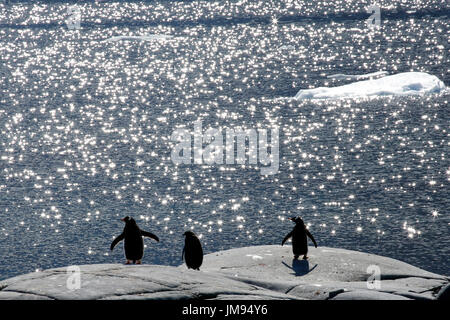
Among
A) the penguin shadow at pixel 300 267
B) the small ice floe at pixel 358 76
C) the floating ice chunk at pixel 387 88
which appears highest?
the small ice floe at pixel 358 76

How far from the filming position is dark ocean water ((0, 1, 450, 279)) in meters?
33.8

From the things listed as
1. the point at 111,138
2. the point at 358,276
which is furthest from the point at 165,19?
the point at 358,276

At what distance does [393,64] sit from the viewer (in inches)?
3430

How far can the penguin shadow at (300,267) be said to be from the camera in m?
18.0

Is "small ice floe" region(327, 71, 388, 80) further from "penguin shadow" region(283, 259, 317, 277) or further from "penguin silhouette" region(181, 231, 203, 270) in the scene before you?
"penguin silhouette" region(181, 231, 203, 270)

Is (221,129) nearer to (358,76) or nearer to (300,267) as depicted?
(358,76)

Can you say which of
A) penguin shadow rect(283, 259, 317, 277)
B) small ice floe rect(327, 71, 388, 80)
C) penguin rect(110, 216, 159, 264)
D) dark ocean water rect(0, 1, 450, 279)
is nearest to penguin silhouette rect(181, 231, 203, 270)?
penguin rect(110, 216, 159, 264)

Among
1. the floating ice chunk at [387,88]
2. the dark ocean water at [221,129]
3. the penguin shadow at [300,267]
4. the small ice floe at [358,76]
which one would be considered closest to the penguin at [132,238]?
the penguin shadow at [300,267]

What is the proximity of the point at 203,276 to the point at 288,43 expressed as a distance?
96799mm

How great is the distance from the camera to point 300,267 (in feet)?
60.7

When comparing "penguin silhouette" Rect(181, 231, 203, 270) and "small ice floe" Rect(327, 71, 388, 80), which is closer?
"penguin silhouette" Rect(181, 231, 203, 270)

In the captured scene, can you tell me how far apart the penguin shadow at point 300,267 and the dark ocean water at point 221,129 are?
397 inches

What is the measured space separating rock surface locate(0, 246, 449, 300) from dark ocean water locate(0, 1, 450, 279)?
9992 mm

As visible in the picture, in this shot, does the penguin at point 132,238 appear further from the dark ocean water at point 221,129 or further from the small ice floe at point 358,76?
the small ice floe at point 358,76
